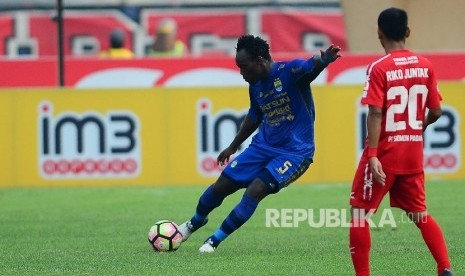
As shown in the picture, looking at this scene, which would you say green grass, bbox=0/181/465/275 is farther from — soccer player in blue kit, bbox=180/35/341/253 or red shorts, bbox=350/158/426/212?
red shorts, bbox=350/158/426/212

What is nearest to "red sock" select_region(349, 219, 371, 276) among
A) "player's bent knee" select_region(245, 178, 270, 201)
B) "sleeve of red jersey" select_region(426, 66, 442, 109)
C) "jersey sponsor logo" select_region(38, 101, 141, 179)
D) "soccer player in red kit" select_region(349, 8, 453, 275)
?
"soccer player in red kit" select_region(349, 8, 453, 275)

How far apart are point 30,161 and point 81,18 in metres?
11.2

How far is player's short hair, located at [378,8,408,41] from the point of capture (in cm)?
825

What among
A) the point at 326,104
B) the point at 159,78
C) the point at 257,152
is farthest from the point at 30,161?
the point at 257,152

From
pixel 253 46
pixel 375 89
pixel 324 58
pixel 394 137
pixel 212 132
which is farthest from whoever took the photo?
pixel 212 132

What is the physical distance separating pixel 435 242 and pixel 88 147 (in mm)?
10011

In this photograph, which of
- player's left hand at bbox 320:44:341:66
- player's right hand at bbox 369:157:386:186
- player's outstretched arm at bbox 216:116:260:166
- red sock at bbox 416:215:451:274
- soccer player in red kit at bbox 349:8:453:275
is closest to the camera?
player's right hand at bbox 369:157:386:186

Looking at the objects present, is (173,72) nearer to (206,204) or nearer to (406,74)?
(206,204)

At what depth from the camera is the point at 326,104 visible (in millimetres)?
17953

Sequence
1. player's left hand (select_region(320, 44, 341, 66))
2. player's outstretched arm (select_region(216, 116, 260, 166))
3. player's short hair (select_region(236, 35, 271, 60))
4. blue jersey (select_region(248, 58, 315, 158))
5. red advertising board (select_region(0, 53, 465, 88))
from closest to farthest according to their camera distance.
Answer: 1. player's left hand (select_region(320, 44, 341, 66))
2. player's short hair (select_region(236, 35, 271, 60))
3. blue jersey (select_region(248, 58, 315, 158))
4. player's outstretched arm (select_region(216, 116, 260, 166))
5. red advertising board (select_region(0, 53, 465, 88))

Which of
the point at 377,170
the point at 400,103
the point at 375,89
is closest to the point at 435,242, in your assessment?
the point at 377,170

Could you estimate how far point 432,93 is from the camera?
842cm

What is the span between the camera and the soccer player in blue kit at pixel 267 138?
10.5 meters

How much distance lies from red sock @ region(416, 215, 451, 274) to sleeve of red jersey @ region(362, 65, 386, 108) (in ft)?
2.94
